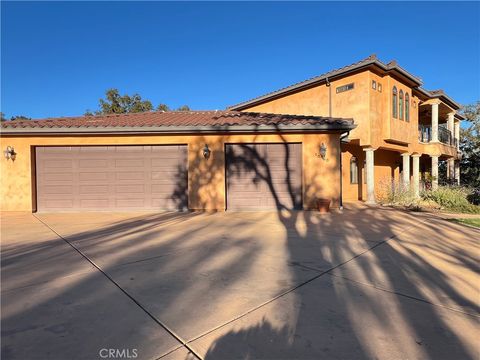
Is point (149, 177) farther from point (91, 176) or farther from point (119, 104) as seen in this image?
point (119, 104)

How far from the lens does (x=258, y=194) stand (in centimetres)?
1108

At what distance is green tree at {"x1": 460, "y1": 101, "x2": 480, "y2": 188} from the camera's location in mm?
23000

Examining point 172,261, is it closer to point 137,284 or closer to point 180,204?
point 137,284

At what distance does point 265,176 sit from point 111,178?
5.40 m

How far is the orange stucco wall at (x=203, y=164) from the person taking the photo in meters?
10.9

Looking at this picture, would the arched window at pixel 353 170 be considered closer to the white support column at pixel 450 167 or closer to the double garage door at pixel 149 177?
the double garage door at pixel 149 177

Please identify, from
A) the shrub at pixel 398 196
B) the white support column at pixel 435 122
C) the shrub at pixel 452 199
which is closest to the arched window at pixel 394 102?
the shrub at pixel 398 196

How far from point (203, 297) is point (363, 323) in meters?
1.66

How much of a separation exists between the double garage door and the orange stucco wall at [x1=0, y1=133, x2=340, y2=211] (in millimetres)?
230

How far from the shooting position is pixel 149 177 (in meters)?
11.1

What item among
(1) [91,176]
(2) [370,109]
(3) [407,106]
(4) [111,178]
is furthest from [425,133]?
(1) [91,176]

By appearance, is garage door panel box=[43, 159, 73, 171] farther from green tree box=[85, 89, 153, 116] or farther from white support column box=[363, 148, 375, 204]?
green tree box=[85, 89, 153, 116]

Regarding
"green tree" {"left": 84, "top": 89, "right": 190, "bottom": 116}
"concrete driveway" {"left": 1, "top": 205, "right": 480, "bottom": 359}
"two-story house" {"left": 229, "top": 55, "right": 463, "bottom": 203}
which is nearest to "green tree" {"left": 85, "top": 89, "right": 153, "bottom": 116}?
"green tree" {"left": 84, "top": 89, "right": 190, "bottom": 116}

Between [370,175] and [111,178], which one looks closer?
[111,178]
